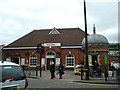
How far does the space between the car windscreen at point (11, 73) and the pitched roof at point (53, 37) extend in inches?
997

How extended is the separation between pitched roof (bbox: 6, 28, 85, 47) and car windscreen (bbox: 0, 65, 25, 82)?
2533cm

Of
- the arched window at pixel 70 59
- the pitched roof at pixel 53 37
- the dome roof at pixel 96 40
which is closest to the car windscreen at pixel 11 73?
the dome roof at pixel 96 40

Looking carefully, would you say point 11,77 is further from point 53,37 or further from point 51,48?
point 53,37

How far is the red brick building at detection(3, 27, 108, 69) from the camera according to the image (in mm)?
30547

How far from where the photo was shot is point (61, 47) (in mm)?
30766

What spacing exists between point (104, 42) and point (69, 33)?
462 inches

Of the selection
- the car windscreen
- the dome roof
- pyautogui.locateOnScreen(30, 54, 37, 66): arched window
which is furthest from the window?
the car windscreen

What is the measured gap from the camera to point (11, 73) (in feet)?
18.2

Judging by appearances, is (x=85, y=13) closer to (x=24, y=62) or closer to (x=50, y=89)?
(x=50, y=89)

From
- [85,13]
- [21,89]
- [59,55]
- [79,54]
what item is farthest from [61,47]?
[21,89]

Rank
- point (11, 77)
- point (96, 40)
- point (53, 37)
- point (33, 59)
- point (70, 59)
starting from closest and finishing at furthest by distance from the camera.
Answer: point (11, 77)
point (96, 40)
point (70, 59)
point (33, 59)
point (53, 37)

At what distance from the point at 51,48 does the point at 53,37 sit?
12.7ft

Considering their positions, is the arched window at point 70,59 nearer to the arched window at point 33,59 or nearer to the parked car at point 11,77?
the arched window at point 33,59

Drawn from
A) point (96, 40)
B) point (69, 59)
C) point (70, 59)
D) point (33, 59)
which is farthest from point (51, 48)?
point (96, 40)
